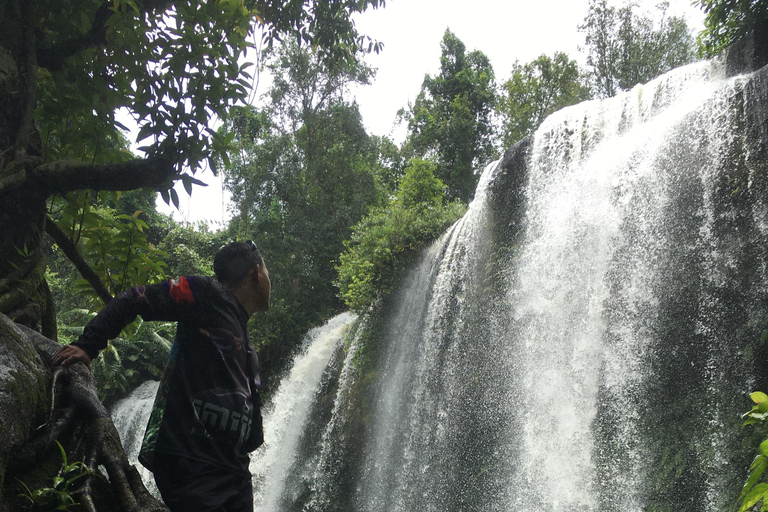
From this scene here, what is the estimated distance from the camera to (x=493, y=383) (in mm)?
9711

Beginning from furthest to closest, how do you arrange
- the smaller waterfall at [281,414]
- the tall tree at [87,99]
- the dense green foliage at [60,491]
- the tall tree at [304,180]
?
the tall tree at [304,180] → the smaller waterfall at [281,414] → the tall tree at [87,99] → the dense green foliage at [60,491]

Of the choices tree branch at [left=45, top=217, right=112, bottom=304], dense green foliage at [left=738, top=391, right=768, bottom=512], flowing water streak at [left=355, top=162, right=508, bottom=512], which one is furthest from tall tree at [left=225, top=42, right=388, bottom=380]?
dense green foliage at [left=738, top=391, right=768, bottom=512]

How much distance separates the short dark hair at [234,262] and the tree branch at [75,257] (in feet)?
4.46

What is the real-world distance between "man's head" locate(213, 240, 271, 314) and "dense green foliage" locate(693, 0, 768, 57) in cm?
1007

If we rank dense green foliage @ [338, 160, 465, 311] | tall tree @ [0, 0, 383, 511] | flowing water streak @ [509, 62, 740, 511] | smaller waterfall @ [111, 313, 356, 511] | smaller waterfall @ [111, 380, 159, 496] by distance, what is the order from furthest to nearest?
smaller waterfall @ [111, 380, 159, 496]
dense green foliage @ [338, 160, 465, 311]
smaller waterfall @ [111, 313, 356, 511]
flowing water streak @ [509, 62, 740, 511]
tall tree @ [0, 0, 383, 511]

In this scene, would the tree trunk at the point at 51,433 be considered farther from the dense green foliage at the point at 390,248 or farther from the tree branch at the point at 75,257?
the dense green foliage at the point at 390,248

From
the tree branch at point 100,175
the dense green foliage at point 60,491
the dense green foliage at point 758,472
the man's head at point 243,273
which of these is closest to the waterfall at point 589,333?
the dense green foliage at point 758,472

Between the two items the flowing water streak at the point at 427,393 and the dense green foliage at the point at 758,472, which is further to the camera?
the flowing water streak at the point at 427,393

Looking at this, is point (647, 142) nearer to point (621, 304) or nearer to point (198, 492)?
point (621, 304)

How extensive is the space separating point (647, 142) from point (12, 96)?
8613mm

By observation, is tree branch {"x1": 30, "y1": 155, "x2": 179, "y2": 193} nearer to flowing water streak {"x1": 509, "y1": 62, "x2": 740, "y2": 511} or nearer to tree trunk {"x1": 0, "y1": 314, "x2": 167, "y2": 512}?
tree trunk {"x1": 0, "y1": 314, "x2": 167, "y2": 512}

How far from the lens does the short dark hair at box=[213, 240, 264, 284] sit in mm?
2121

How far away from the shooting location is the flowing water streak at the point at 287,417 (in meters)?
12.5

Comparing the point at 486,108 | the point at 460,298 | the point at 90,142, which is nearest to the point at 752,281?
the point at 460,298
